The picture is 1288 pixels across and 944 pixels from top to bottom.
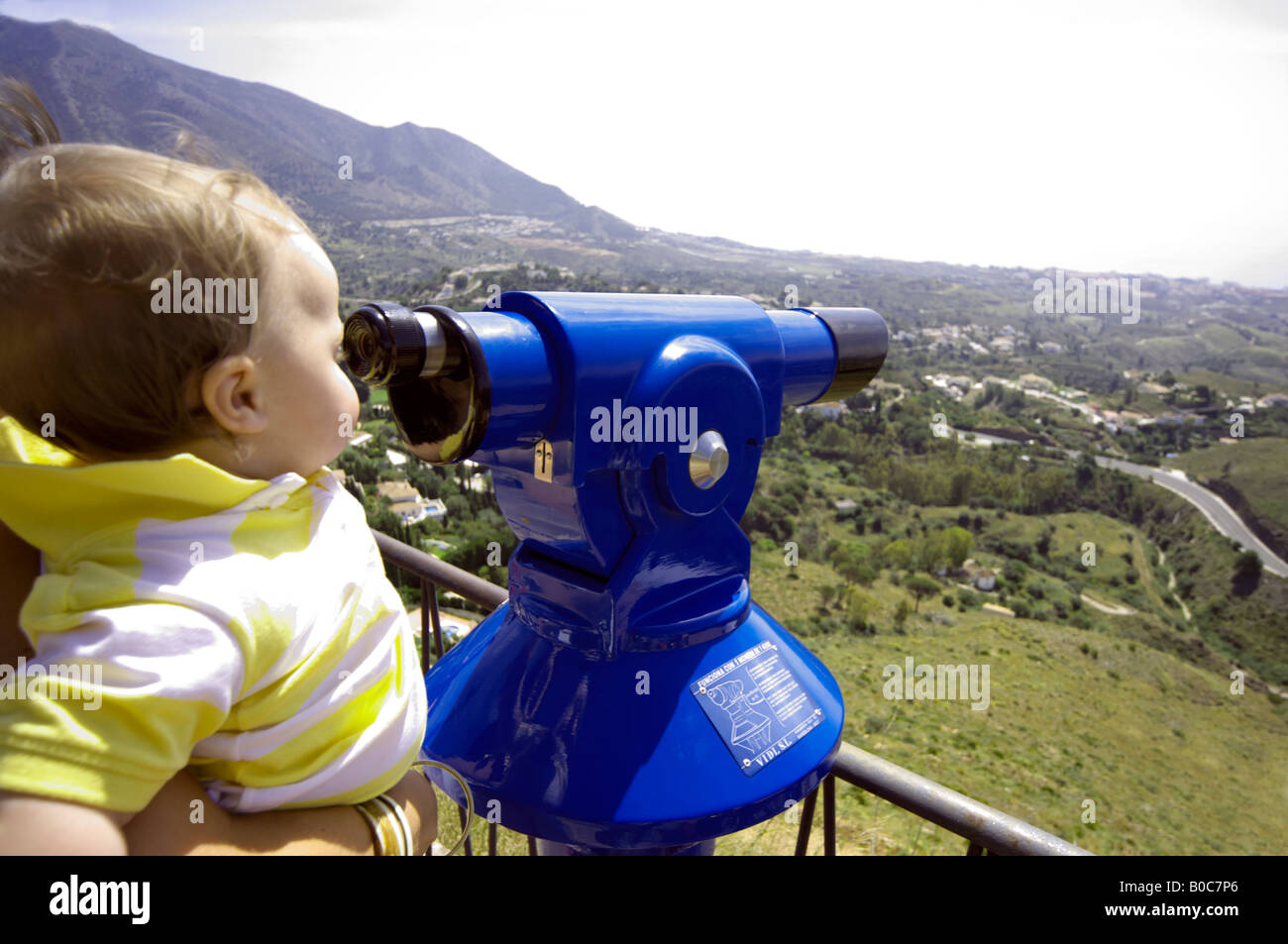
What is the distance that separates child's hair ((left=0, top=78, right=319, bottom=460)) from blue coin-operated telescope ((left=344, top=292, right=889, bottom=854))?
214mm

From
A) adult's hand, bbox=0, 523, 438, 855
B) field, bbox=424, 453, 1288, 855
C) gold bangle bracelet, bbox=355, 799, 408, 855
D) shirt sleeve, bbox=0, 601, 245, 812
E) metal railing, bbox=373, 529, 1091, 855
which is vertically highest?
shirt sleeve, bbox=0, 601, 245, 812

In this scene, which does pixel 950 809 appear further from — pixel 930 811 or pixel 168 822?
pixel 168 822

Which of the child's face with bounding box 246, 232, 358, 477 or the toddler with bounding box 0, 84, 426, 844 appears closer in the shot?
the toddler with bounding box 0, 84, 426, 844

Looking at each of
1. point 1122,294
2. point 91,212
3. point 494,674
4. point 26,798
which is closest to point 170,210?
point 91,212

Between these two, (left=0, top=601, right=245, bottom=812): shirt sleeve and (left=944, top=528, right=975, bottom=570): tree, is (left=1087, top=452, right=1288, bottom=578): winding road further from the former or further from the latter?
(left=0, top=601, right=245, bottom=812): shirt sleeve

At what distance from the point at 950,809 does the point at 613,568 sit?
2.54 ft

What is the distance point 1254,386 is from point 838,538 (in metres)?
62.1

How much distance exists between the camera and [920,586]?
5678 centimetres

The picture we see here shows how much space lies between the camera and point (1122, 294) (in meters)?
140

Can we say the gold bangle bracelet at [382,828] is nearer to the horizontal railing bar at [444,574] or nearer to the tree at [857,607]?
the horizontal railing bar at [444,574]

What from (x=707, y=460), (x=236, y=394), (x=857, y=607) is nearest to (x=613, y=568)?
(x=707, y=460)

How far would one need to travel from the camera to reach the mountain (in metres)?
88.7

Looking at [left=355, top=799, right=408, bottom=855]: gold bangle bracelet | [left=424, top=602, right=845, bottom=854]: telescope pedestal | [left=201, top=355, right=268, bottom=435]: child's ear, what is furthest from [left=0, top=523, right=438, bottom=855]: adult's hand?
[left=201, top=355, right=268, bottom=435]: child's ear

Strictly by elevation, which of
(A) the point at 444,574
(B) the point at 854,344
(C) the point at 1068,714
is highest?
(B) the point at 854,344
